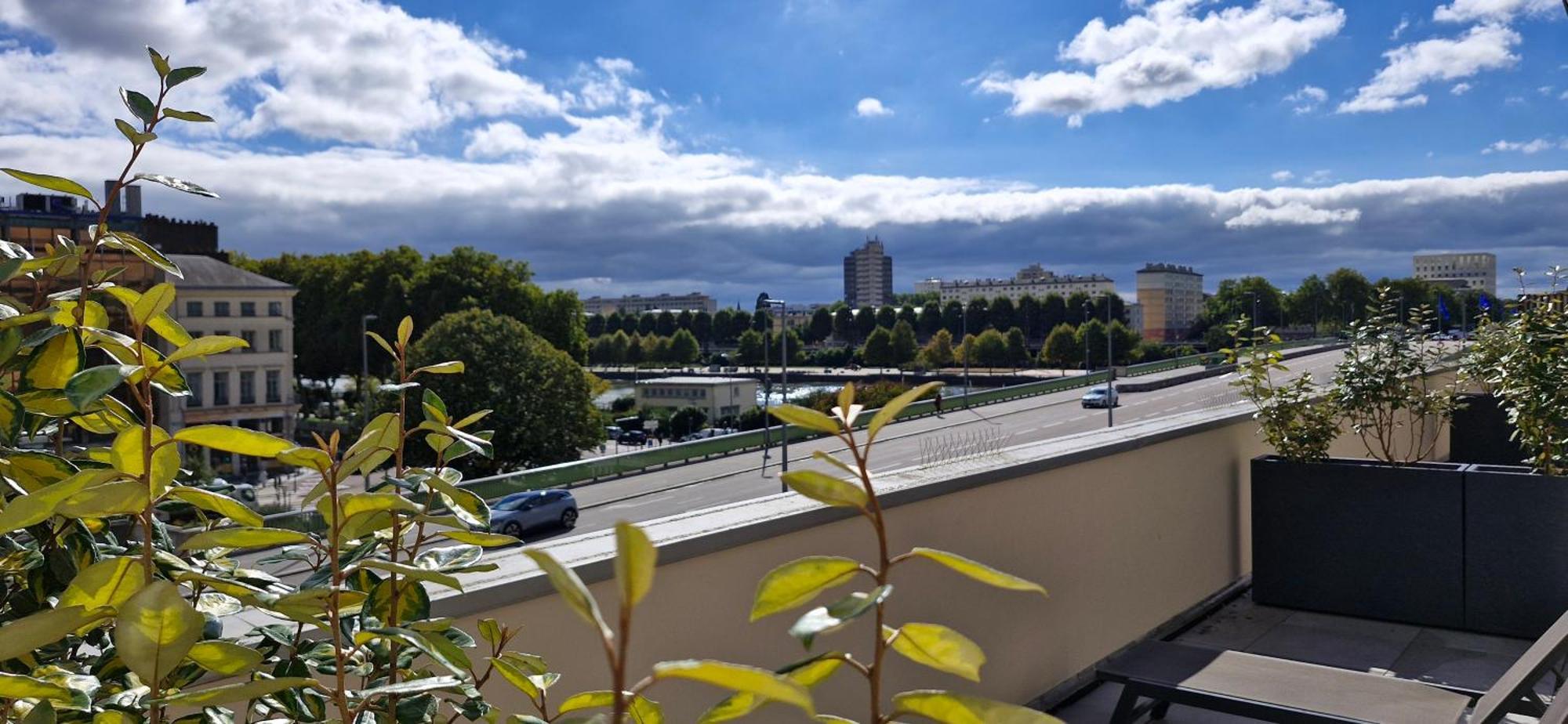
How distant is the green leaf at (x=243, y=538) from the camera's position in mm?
991

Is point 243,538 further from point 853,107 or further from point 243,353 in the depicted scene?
point 243,353

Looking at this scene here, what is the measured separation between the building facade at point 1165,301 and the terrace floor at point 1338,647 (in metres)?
97.7

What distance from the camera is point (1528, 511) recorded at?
3.96 metres

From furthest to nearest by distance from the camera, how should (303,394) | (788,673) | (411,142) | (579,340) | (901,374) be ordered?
(411,142)
(901,374)
(303,394)
(579,340)
(788,673)

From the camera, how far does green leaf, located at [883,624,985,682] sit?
2.25ft

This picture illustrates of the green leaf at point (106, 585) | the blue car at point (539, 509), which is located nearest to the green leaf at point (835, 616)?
the green leaf at point (106, 585)

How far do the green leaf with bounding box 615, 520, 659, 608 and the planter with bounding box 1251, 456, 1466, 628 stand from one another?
4438 mm

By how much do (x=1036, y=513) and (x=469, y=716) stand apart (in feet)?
8.15

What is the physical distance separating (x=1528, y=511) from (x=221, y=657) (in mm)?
4459

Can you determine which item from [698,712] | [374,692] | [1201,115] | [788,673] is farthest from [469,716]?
[1201,115]

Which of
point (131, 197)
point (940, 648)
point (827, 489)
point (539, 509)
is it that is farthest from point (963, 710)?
point (539, 509)

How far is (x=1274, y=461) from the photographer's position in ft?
14.8

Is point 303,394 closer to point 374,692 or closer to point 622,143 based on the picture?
point 622,143

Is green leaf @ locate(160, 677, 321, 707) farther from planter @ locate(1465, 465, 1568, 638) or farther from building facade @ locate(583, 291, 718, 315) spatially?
building facade @ locate(583, 291, 718, 315)
